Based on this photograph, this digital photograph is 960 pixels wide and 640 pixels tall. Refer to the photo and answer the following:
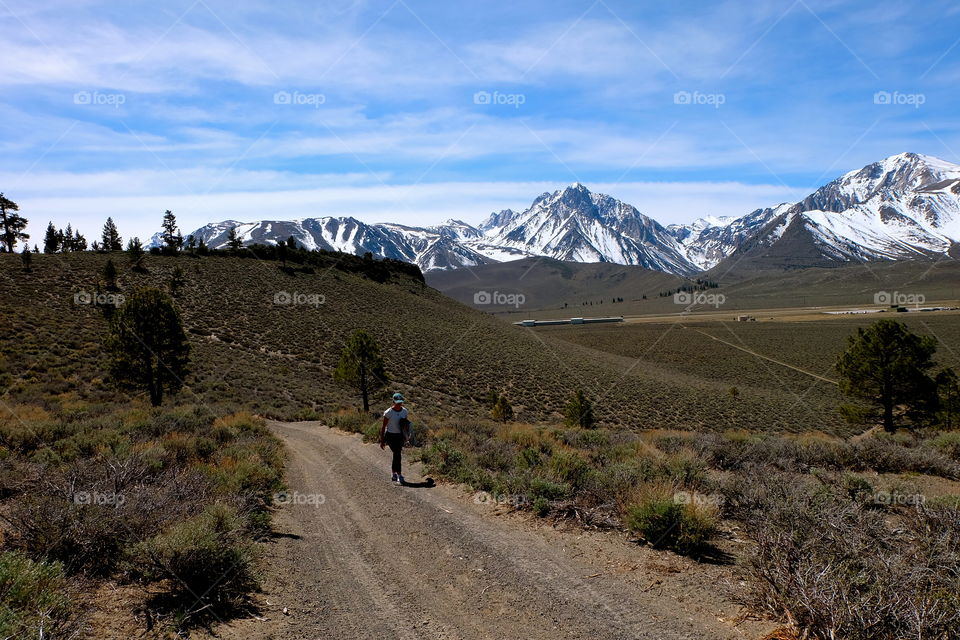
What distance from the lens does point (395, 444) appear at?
1015cm

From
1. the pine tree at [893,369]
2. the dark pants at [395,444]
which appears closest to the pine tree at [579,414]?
the pine tree at [893,369]

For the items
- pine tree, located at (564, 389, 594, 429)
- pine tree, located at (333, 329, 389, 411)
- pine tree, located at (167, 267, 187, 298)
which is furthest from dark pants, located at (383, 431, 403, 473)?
pine tree, located at (167, 267, 187, 298)

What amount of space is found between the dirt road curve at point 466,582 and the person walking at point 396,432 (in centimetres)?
158

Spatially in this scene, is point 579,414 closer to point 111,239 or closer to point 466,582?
point 466,582

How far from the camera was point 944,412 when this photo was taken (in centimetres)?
2391

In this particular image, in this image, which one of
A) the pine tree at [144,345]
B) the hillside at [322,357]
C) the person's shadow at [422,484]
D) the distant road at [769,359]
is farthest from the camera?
the distant road at [769,359]

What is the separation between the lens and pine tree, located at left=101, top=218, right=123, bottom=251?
75312 mm

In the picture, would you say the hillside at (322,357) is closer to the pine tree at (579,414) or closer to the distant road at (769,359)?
the pine tree at (579,414)

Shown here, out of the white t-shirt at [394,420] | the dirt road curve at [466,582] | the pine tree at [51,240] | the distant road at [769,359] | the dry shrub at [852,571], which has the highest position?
the pine tree at [51,240]

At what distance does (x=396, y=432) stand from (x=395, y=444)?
253mm

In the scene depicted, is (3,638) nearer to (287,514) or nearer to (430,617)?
(430,617)

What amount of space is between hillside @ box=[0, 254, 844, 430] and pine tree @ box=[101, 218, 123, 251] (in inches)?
686

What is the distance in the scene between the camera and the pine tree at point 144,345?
22.3 meters

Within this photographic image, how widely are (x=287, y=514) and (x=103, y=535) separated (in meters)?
2.94
